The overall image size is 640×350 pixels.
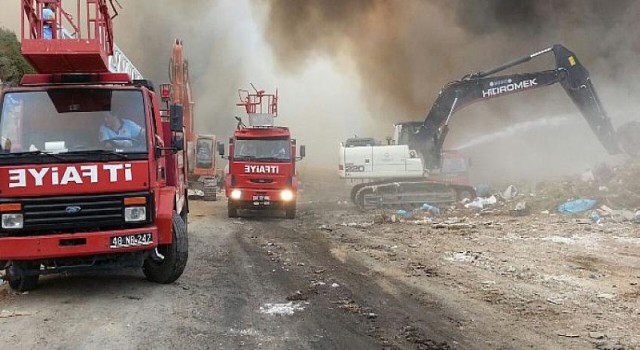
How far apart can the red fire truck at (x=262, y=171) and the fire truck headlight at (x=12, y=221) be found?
828cm

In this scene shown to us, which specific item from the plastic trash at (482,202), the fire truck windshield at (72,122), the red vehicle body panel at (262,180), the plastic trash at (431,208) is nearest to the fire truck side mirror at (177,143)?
the fire truck windshield at (72,122)

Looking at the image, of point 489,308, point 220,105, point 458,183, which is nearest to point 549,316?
point 489,308

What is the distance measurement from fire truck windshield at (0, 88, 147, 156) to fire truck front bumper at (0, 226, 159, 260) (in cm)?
80

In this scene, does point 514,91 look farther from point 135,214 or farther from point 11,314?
point 11,314

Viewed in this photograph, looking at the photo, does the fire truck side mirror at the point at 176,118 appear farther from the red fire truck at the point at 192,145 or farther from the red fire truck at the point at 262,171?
the red fire truck at the point at 192,145

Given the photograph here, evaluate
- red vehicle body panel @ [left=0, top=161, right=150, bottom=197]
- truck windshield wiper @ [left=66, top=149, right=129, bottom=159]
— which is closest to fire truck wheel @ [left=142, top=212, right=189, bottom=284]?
red vehicle body panel @ [left=0, top=161, right=150, bottom=197]

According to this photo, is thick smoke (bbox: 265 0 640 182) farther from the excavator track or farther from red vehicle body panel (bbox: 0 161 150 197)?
red vehicle body panel (bbox: 0 161 150 197)

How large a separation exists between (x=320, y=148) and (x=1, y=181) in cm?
3378

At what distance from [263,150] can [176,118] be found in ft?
24.0

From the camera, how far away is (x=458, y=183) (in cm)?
1620

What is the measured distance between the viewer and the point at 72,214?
213 inches

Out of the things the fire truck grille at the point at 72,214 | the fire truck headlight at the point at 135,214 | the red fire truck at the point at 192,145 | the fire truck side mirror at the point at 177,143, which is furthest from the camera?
the red fire truck at the point at 192,145

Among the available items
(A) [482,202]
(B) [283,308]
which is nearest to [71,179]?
(B) [283,308]

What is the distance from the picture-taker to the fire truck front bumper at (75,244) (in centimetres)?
524
